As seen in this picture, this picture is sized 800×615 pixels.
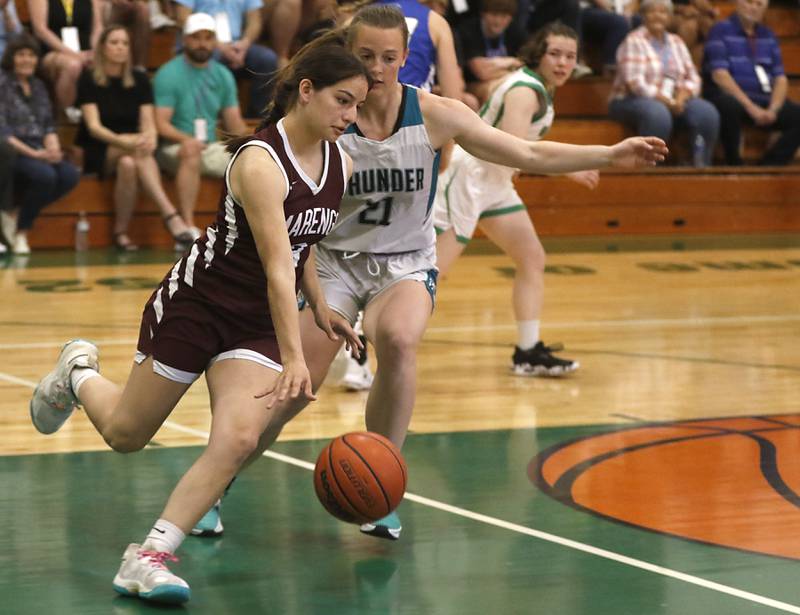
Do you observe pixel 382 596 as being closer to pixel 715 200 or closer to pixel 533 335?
pixel 533 335

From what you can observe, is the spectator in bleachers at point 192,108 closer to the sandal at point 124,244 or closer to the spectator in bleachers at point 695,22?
the sandal at point 124,244

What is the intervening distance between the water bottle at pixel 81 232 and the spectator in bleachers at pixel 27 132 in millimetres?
405

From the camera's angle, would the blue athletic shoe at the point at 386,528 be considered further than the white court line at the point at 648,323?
No

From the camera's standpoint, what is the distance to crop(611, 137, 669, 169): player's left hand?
457 cm

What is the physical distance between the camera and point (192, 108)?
12430 millimetres

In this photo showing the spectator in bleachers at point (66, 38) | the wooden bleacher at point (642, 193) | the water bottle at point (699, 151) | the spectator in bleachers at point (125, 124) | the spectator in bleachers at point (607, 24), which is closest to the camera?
the spectator in bleachers at point (125, 124)

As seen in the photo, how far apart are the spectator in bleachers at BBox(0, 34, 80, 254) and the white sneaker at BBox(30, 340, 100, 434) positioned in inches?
277

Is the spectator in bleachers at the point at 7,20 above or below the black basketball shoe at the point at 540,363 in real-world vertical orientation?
above

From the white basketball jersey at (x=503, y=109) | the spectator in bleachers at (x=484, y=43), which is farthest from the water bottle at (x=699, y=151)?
the white basketball jersey at (x=503, y=109)

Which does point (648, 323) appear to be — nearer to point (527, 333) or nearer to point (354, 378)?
point (527, 333)

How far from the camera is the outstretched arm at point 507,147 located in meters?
4.70

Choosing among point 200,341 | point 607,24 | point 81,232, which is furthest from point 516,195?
point 607,24

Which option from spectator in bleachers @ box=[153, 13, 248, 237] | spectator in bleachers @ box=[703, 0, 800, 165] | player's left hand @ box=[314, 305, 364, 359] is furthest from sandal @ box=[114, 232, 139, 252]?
player's left hand @ box=[314, 305, 364, 359]

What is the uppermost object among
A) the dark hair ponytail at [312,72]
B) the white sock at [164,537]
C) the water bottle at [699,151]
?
the dark hair ponytail at [312,72]
